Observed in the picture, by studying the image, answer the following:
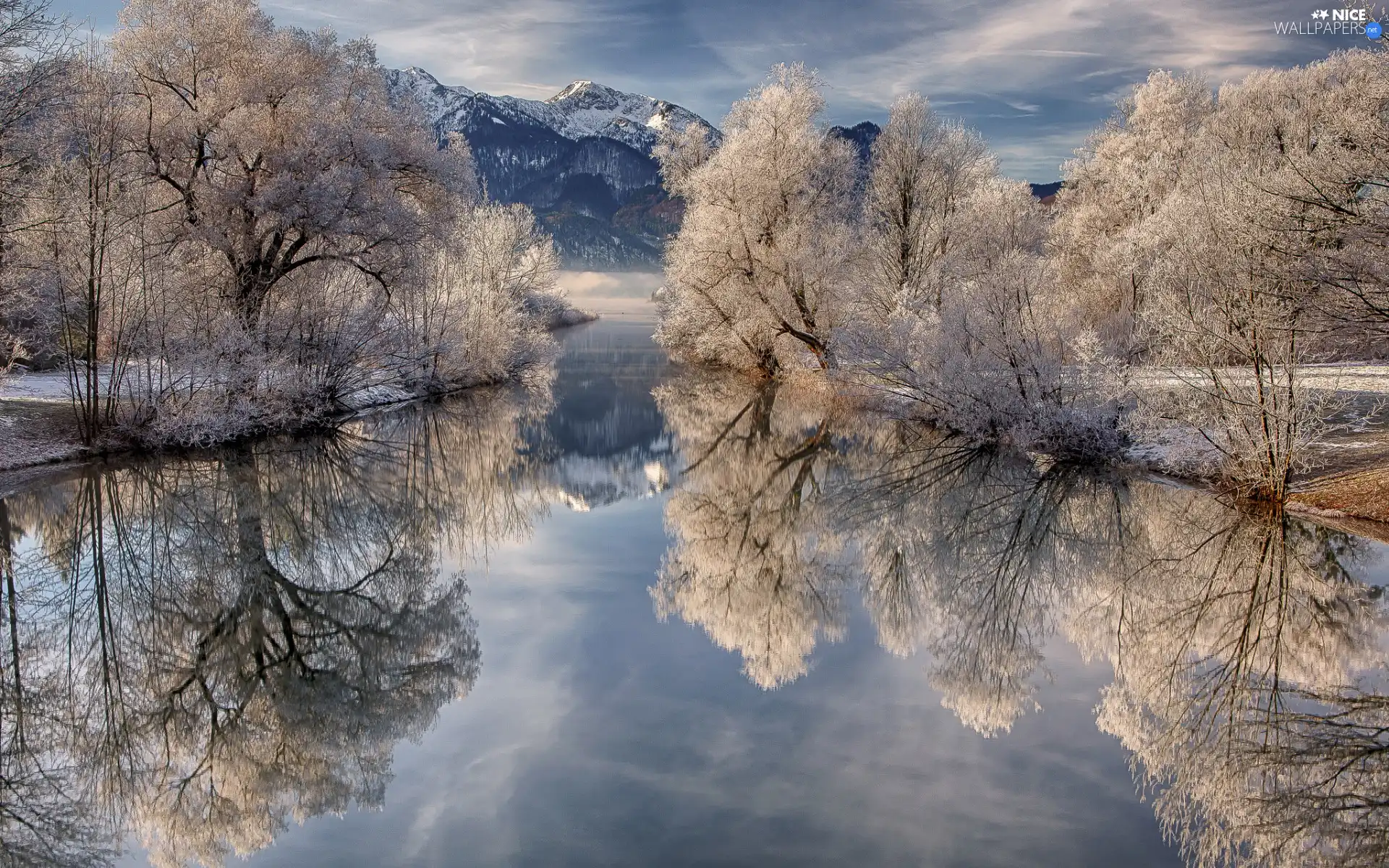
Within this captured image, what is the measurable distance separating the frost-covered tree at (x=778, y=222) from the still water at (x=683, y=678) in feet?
46.7

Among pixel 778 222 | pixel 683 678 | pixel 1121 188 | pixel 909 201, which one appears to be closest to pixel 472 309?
pixel 778 222

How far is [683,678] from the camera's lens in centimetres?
811

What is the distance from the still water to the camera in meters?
5.57

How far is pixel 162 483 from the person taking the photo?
1472cm

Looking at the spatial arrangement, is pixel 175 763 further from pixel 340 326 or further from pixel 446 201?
pixel 446 201

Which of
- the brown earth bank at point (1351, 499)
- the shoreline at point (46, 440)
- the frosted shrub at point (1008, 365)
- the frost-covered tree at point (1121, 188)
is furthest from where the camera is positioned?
the frost-covered tree at point (1121, 188)

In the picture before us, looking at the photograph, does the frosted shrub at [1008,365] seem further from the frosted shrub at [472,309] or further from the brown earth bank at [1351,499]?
the frosted shrub at [472,309]

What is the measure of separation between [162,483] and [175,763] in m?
9.98

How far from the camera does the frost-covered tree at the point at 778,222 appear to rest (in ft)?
93.4

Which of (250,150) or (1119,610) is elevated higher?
(250,150)

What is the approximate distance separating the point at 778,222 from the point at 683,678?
23.3m

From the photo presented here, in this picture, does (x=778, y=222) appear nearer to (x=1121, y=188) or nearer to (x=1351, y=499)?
(x=1121, y=188)

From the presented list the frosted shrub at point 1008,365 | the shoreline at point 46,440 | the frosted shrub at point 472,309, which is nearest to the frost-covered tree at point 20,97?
the shoreline at point 46,440

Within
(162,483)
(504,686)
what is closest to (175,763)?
(504,686)
